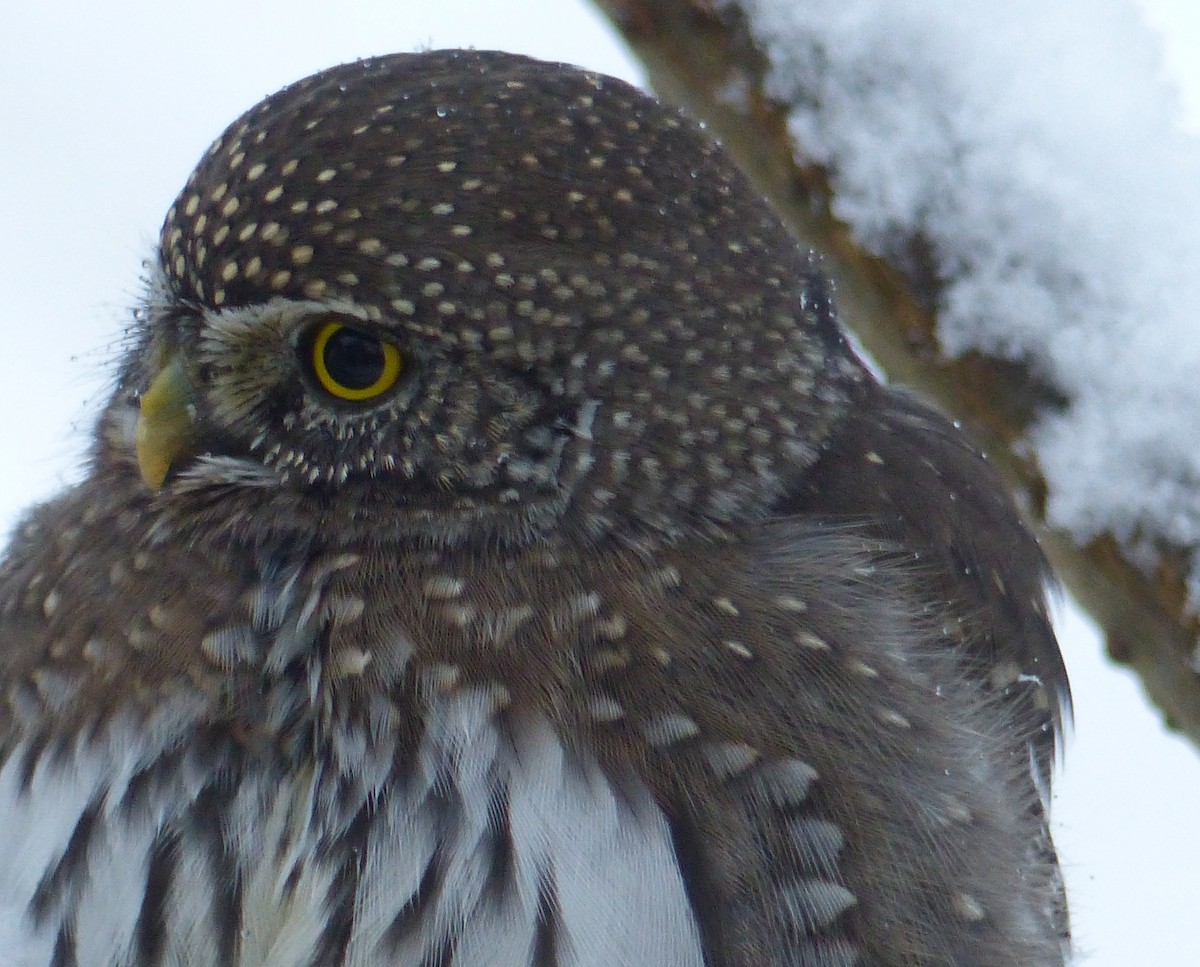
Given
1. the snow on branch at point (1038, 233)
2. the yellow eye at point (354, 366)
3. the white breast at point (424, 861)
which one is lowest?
the white breast at point (424, 861)

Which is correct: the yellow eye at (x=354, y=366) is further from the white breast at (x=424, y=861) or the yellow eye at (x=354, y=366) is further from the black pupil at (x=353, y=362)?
the white breast at (x=424, y=861)

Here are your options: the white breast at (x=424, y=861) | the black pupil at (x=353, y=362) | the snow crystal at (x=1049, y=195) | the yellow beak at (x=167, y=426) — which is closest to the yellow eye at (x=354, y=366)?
the black pupil at (x=353, y=362)

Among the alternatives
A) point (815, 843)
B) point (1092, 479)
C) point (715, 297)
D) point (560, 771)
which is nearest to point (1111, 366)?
point (1092, 479)

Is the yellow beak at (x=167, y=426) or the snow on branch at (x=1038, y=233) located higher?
the snow on branch at (x=1038, y=233)

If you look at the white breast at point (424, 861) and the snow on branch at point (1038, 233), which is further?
the snow on branch at point (1038, 233)

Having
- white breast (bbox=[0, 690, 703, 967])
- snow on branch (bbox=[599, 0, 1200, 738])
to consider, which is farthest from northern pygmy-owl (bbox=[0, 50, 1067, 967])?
snow on branch (bbox=[599, 0, 1200, 738])

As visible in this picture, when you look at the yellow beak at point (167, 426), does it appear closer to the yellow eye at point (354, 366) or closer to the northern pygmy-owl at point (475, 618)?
the northern pygmy-owl at point (475, 618)
